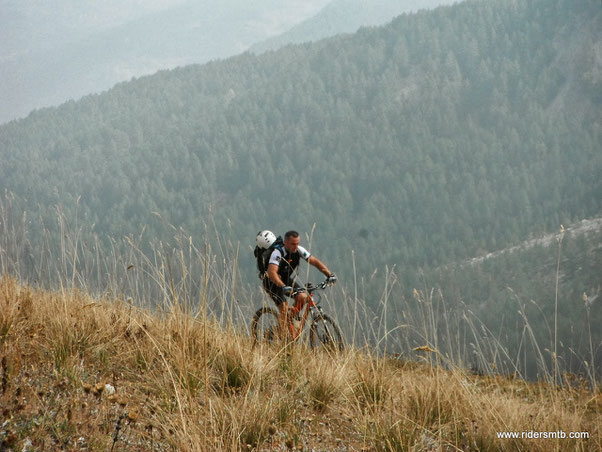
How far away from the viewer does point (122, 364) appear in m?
3.21

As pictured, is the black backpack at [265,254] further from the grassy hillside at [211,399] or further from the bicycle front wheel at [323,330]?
the grassy hillside at [211,399]

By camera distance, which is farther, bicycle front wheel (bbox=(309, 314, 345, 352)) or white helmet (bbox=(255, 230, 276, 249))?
white helmet (bbox=(255, 230, 276, 249))

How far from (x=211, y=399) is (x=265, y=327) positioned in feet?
6.42

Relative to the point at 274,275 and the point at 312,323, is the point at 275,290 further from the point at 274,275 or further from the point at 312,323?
the point at 312,323

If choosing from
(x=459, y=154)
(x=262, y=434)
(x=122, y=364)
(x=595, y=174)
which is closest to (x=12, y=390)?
(x=122, y=364)

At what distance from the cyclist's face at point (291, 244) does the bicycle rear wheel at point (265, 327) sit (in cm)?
80

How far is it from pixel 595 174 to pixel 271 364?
175068 mm

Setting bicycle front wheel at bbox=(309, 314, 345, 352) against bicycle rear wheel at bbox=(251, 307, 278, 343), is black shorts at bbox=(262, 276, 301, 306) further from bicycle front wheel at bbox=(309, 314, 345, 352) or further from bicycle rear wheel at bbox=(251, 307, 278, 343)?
bicycle front wheel at bbox=(309, 314, 345, 352)

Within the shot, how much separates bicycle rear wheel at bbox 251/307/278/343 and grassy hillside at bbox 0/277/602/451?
20 cm

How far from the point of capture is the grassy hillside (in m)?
2.32

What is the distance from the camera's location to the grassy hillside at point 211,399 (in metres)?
2.32

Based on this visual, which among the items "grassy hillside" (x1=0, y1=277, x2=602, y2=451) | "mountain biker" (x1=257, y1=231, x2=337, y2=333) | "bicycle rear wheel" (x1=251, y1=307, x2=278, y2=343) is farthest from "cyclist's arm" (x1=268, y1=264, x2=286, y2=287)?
"grassy hillside" (x1=0, y1=277, x2=602, y2=451)

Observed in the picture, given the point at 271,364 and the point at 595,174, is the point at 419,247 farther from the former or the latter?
the point at 271,364

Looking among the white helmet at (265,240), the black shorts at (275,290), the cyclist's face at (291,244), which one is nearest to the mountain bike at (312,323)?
the black shorts at (275,290)
